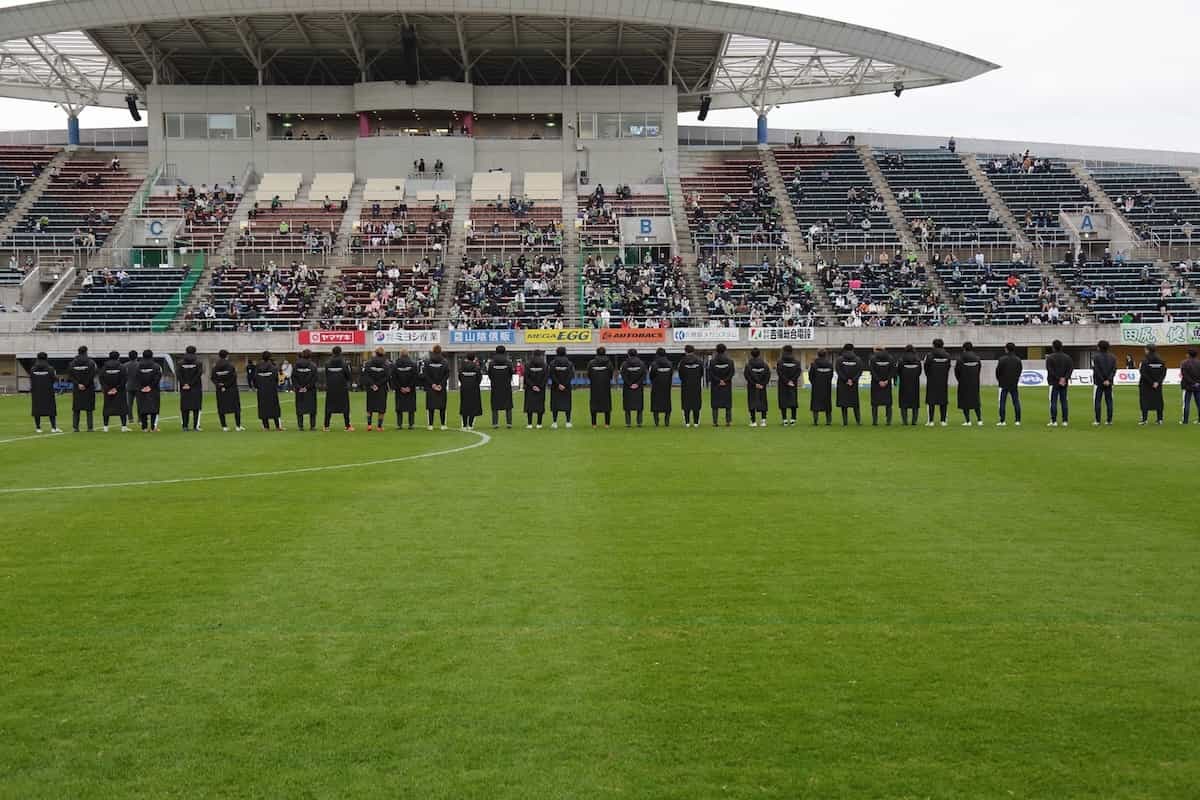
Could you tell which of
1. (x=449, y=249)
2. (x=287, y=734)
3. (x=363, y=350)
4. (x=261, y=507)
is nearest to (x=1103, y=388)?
(x=261, y=507)

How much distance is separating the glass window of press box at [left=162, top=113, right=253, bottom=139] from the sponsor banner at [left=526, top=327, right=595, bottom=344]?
2634 centimetres

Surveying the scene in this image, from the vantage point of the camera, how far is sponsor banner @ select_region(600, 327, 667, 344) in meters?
52.4

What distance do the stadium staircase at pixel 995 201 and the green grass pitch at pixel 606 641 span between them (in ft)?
162

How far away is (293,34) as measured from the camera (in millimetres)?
63188

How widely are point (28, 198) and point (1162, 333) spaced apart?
5967 cm

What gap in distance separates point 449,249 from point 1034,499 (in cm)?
4977

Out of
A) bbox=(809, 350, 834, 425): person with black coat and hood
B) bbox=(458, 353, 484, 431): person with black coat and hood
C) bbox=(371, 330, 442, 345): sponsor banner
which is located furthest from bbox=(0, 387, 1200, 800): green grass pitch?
bbox=(371, 330, 442, 345): sponsor banner

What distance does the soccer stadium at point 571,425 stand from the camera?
19.4 feet

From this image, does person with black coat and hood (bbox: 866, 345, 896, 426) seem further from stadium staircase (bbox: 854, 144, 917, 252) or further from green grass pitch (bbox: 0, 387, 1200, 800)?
stadium staircase (bbox: 854, 144, 917, 252)

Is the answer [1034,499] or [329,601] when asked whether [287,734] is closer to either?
[329,601]

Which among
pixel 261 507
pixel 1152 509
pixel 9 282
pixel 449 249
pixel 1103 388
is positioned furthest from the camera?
pixel 449 249

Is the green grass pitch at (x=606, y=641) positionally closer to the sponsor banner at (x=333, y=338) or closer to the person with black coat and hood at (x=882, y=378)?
the person with black coat and hood at (x=882, y=378)

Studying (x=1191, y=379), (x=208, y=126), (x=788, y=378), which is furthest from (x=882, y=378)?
(x=208, y=126)

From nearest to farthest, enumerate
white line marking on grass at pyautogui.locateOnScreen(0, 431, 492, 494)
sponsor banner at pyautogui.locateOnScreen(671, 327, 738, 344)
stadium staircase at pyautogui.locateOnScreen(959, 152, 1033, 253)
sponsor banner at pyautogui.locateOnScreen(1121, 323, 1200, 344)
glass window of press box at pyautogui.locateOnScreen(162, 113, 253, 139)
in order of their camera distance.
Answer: white line marking on grass at pyautogui.locateOnScreen(0, 431, 492, 494), sponsor banner at pyautogui.locateOnScreen(1121, 323, 1200, 344), sponsor banner at pyautogui.locateOnScreen(671, 327, 738, 344), stadium staircase at pyautogui.locateOnScreen(959, 152, 1033, 253), glass window of press box at pyautogui.locateOnScreen(162, 113, 253, 139)
